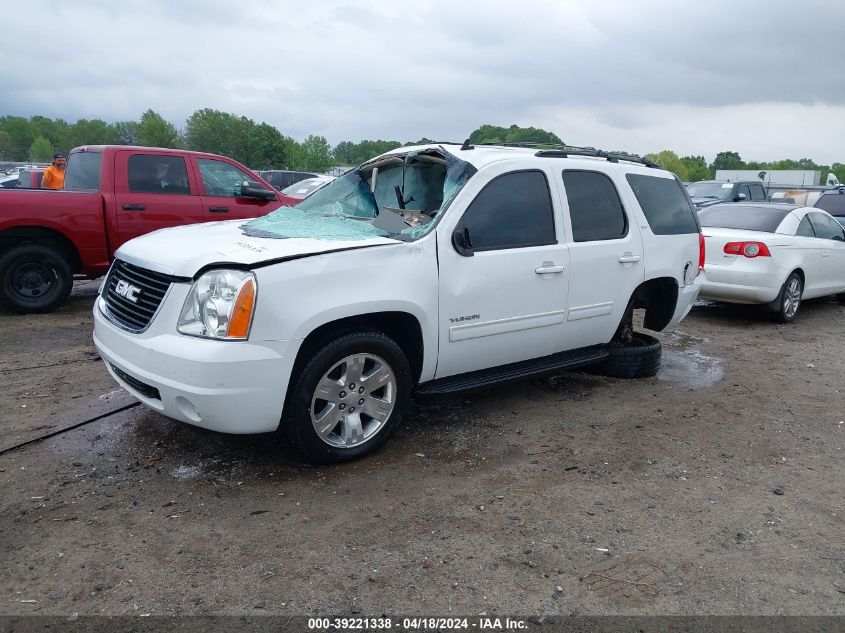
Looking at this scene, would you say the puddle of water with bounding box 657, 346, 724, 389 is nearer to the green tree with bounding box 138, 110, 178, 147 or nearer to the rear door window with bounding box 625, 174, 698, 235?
the rear door window with bounding box 625, 174, 698, 235

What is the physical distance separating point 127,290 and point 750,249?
728 cm

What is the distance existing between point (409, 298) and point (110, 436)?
82.2 inches

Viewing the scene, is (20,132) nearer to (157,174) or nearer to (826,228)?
(157,174)

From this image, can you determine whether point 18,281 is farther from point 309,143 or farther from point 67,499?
point 309,143

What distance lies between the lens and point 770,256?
27.3 feet

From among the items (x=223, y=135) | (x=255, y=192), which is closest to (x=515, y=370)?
(x=255, y=192)

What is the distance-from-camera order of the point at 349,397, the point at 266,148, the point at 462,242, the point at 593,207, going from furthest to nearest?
the point at 266,148 < the point at 593,207 < the point at 462,242 < the point at 349,397

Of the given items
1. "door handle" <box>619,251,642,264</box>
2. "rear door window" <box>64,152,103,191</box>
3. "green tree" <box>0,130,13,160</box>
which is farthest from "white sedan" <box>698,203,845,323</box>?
"green tree" <box>0,130,13,160</box>

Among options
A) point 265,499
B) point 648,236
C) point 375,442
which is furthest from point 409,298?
point 648,236

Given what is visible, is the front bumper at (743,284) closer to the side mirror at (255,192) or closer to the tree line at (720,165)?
the side mirror at (255,192)

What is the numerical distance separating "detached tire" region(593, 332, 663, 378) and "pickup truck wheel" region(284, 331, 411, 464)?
A: 2305 millimetres

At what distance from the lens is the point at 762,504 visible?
3686mm

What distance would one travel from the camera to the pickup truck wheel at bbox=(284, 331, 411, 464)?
3.62 metres

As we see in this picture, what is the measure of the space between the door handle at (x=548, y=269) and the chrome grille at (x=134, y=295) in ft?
7.66
